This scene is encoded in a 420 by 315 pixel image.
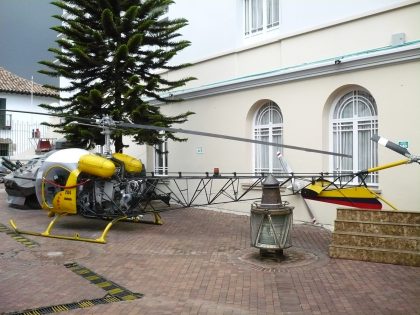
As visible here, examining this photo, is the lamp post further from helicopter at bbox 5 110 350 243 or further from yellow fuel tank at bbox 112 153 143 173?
yellow fuel tank at bbox 112 153 143 173

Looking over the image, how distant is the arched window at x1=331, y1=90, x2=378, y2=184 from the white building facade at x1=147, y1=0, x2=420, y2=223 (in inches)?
0.9

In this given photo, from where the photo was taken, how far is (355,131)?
10.2 m

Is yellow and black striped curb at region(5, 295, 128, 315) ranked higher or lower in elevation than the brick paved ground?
lower

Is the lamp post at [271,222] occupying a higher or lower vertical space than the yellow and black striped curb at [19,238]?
higher

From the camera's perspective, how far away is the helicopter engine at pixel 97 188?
9.65 metres

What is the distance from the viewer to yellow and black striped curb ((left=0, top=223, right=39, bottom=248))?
8977 millimetres

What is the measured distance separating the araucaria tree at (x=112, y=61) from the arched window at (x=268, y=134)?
8.17 ft

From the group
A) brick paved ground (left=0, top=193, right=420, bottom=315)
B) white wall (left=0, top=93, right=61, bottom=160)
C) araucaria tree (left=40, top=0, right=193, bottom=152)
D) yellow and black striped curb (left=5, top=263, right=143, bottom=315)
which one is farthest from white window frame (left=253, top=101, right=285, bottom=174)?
white wall (left=0, top=93, right=61, bottom=160)

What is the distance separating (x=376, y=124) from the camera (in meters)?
9.72

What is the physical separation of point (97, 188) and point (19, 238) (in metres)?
1.90

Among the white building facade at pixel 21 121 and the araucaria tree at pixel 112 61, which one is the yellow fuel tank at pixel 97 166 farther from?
the white building facade at pixel 21 121

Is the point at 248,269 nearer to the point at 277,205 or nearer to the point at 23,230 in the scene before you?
the point at 277,205

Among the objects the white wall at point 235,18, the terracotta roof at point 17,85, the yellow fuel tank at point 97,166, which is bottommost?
the yellow fuel tank at point 97,166

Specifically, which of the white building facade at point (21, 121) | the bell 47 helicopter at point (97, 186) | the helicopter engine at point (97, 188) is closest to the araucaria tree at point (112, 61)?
Result: the bell 47 helicopter at point (97, 186)
